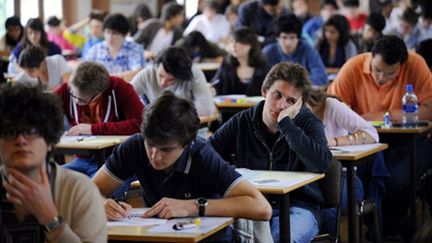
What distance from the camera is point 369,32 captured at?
10.8m

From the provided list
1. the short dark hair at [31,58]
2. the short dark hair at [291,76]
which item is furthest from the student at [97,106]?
the short dark hair at [31,58]

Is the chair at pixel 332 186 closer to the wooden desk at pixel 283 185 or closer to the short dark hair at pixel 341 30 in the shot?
the wooden desk at pixel 283 185

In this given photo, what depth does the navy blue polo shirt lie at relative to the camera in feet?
Answer: 12.9

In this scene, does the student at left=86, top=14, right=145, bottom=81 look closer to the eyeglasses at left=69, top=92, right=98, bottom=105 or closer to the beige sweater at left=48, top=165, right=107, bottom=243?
the eyeglasses at left=69, top=92, right=98, bottom=105

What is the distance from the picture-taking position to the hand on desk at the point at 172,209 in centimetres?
381

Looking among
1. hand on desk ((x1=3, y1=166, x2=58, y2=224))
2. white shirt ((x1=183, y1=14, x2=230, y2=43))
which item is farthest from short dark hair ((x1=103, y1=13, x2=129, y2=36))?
hand on desk ((x1=3, y1=166, x2=58, y2=224))

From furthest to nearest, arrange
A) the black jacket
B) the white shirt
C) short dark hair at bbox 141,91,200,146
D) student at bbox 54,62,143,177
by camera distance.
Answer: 1. the white shirt
2. student at bbox 54,62,143,177
3. the black jacket
4. short dark hair at bbox 141,91,200,146

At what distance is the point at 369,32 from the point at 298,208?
20.4ft

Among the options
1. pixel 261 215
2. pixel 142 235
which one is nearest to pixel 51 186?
pixel 142 235

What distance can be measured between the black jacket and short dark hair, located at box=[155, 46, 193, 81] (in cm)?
192

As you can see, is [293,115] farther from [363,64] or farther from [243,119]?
[363,64]

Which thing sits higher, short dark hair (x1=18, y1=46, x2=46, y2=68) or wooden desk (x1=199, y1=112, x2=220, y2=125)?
short dark hair (x1=18, y1=46, x2=46, y2=68)

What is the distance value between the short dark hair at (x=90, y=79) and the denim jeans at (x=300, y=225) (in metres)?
1.74

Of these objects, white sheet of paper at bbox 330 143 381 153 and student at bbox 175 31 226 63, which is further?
student at bbox 175 31 226 63
